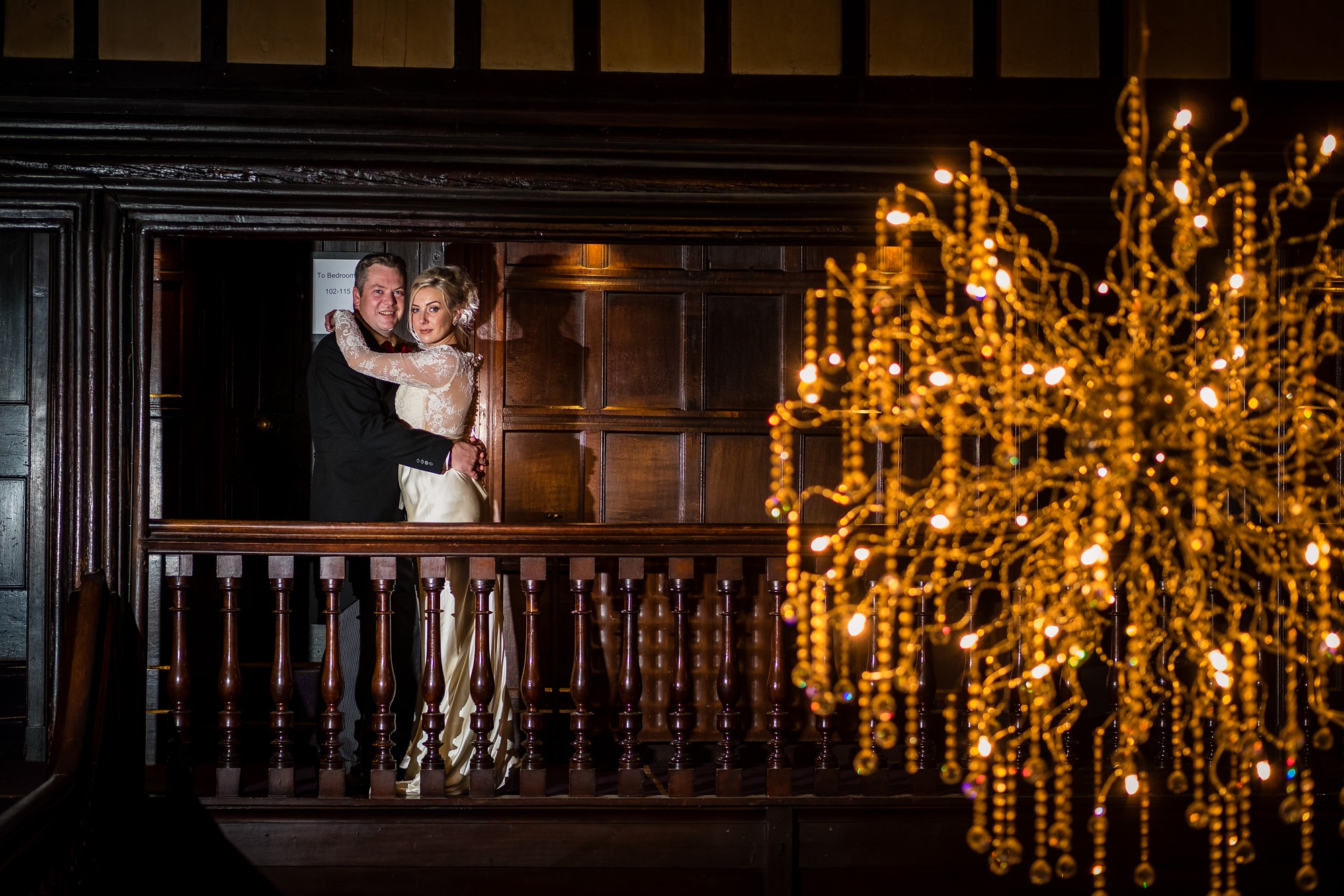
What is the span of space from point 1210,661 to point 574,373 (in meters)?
3.38

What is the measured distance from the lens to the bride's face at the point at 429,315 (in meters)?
4.02

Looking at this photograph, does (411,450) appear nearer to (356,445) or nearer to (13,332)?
(356,445)

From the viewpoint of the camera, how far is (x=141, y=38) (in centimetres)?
364

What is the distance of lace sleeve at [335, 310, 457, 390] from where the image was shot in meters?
4.01

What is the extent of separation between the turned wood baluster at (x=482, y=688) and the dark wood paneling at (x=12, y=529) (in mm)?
2409

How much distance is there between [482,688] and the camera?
364cm

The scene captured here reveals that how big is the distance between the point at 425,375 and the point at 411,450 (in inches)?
11.6

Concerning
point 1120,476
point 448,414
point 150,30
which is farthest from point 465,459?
point 1120,476

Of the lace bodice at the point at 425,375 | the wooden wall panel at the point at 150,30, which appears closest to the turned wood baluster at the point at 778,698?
the lace bodice at the point at 425,375

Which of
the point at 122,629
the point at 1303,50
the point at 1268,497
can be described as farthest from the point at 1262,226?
the point at 122,629

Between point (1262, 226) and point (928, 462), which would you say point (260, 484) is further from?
point (1262, 226)

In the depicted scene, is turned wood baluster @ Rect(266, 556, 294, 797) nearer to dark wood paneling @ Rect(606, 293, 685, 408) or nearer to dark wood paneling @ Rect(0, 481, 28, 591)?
dark wood paneling @ Rect(0, 481, 28, 591)

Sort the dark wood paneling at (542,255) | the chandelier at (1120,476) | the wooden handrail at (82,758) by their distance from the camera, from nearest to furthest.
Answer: the chandelier at (1120,476)
the wooden handrail at (82,758)
the dark wood paneling at (542,255)

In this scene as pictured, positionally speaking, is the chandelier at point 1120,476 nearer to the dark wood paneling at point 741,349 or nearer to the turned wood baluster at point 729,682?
the turned wood baluster at point 729,682
